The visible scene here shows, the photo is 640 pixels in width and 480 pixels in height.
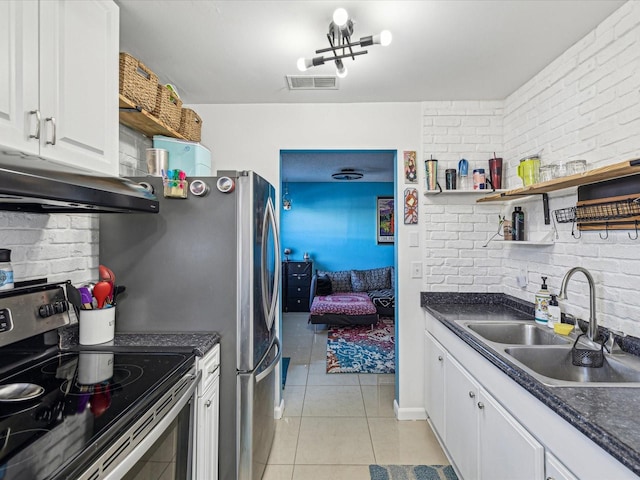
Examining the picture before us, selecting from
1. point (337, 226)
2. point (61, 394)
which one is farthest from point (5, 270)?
point (337, 226)

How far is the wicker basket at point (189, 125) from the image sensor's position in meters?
2.28

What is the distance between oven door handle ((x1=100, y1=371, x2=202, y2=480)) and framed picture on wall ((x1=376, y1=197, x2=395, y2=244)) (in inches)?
222

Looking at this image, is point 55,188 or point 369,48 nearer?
point 55,188

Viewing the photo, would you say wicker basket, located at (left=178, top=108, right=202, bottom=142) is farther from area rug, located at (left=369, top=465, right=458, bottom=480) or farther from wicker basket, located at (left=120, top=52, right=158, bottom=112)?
area rug, located at (left=369, top=465, right=458, bottom=480)

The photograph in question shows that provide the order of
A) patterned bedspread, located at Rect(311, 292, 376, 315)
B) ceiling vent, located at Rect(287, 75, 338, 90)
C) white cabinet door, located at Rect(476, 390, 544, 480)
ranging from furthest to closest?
patterned bedspread, located at Rect(311, 292, 376, 315)
ceiling vent, located at Rect(287, 75, 338, 90)
white cabinet door, located at Rect(476, 390, 544, 480)

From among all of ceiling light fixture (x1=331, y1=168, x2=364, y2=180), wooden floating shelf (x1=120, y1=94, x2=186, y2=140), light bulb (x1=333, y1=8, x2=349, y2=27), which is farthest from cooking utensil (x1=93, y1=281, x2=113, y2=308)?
ceiling light fixture (x1=331, y1=168, x2=364, y2=180)

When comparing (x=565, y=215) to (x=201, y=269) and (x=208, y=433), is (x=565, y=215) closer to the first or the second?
(x=201, y=269)

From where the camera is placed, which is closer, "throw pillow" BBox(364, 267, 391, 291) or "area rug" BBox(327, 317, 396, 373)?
"area rug" BBox(327, 317, 396, 373)

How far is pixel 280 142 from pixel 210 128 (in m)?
0.55

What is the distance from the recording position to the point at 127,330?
1823 millimetres

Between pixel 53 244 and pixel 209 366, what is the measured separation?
0.89 metres

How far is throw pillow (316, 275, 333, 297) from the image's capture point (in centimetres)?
621

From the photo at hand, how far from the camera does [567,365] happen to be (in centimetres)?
159

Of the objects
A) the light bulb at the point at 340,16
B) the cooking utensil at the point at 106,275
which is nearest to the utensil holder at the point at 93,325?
the cooking utensil at the point at 106,275
